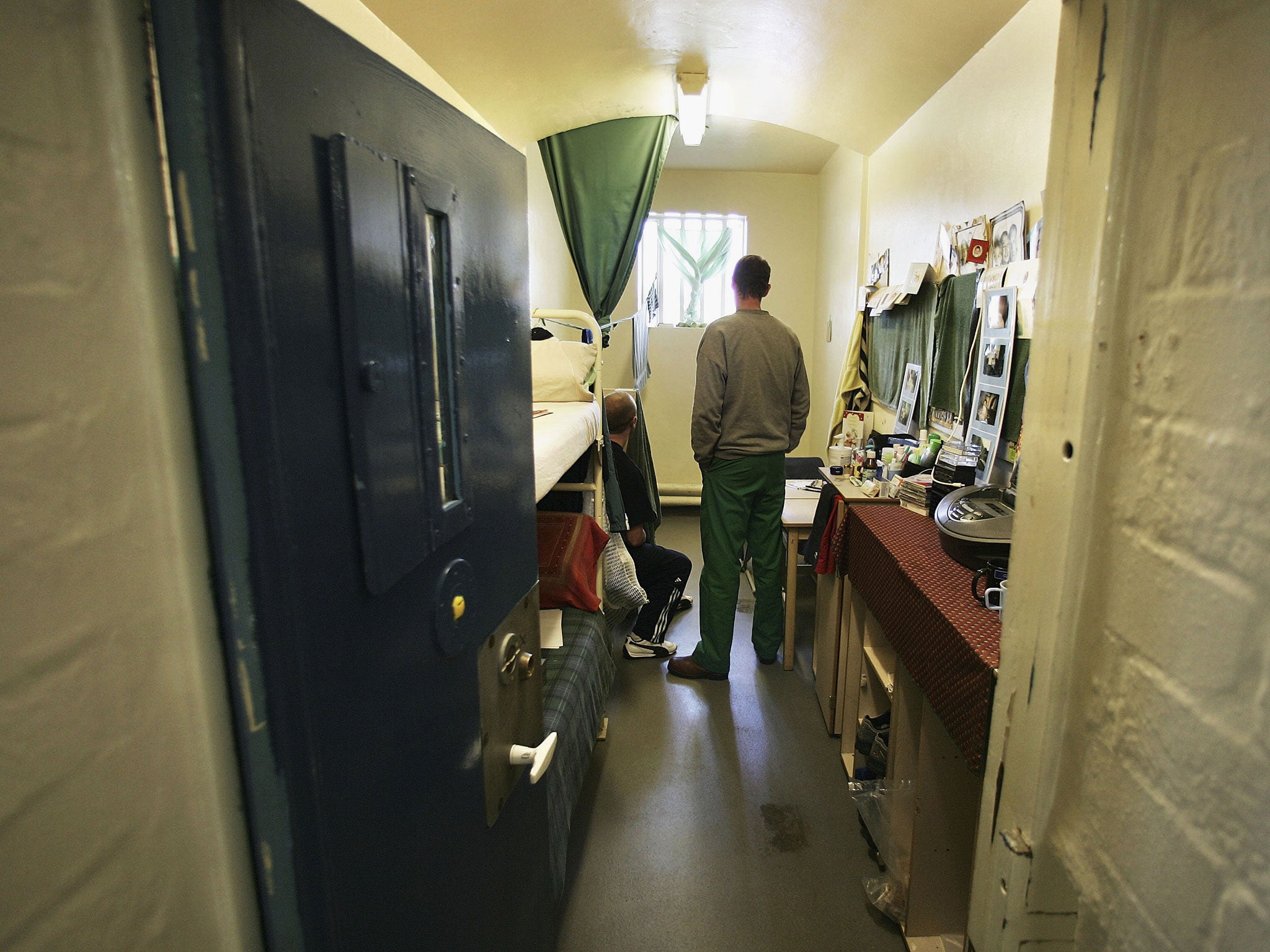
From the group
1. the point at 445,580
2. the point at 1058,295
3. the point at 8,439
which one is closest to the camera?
the point at 8,439

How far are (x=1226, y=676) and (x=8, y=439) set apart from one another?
80 centimetres

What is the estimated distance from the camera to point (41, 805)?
38 cm

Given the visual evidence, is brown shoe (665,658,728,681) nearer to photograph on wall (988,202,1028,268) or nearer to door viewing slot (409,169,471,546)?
photograph on wall (988,202,1028,268)

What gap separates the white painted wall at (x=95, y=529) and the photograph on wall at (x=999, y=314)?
216cm

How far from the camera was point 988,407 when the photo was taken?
2.20 meters

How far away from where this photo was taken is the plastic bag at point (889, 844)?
5.47ft

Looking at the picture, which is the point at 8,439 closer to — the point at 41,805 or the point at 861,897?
the point at 41,805

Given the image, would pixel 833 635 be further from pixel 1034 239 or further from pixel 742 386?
pixel 1034 239

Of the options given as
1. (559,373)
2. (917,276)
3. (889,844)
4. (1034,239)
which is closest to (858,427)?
(917,276)

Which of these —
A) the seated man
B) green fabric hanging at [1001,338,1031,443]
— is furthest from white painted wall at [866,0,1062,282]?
the seated man

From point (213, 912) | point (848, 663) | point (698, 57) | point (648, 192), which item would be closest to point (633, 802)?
point (848, 663)

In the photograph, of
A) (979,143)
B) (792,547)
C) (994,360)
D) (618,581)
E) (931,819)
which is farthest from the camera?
(792,547)

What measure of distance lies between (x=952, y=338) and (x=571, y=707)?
194 cm

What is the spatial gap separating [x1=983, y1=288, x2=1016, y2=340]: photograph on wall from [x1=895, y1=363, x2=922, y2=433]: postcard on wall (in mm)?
679
